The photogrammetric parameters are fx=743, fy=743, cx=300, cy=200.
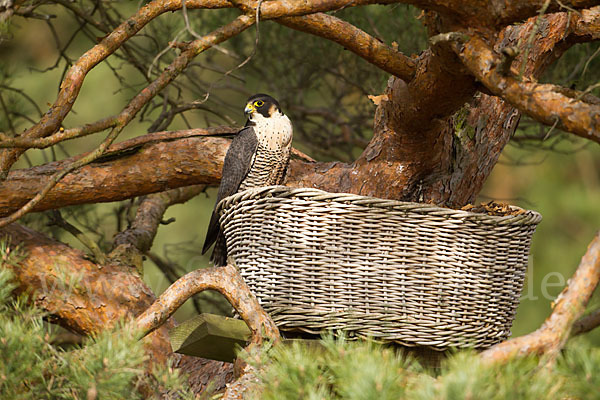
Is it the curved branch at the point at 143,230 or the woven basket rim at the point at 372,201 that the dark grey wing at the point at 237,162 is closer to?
the curved branch at the point at 143,230

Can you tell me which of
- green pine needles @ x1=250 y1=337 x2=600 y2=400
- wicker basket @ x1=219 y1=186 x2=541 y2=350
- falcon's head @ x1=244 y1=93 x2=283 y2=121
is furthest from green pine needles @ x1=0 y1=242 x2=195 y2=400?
falcon's head @ x1=244 y1=93 x2=283 y2=121

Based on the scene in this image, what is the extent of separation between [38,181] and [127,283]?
0.51 m

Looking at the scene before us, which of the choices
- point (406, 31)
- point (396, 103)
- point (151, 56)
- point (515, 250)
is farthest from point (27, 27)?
point (515, 250)

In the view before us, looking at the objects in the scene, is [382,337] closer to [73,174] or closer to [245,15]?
[245,15]

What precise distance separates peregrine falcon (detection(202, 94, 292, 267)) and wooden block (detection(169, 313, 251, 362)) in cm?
62

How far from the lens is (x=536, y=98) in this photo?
4.76 feet

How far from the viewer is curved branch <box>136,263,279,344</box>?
1853 mm

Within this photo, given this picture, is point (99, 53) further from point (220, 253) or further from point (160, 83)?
point (220, 253)

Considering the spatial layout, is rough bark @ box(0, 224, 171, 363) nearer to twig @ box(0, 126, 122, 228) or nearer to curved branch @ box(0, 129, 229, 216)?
curved branch @ box(0, 129, 229, 216)

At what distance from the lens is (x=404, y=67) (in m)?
2.03

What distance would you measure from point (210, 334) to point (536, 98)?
38.5 inches

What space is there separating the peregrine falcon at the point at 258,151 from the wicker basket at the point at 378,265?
72 cm

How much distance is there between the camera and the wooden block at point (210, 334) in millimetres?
1901

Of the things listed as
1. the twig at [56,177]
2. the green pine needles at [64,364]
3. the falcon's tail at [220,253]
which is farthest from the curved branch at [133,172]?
the green pine needles at [64,364]
